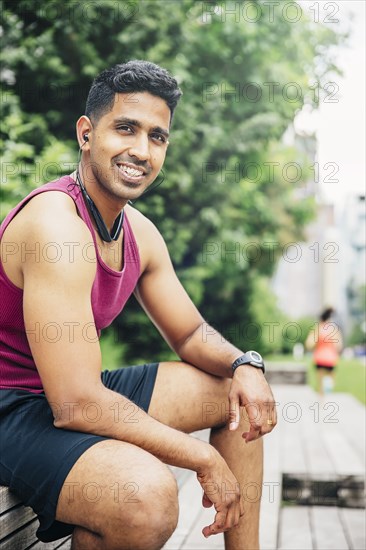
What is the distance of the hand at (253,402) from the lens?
213 centimetres

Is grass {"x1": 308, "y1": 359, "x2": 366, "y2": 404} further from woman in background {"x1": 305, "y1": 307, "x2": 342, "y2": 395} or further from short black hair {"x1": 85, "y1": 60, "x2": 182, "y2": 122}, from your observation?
short black hair {"x1": 85, "y1": 60, "x2": 182, "y2": 122}

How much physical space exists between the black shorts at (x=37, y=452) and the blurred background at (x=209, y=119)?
143 inches

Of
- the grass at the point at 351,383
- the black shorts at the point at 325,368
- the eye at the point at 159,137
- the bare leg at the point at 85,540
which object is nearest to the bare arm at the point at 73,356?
the bare leg at the point at 85,540

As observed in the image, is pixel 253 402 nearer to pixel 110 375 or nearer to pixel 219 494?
pixel 219 494

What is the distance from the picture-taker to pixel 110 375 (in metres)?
2.39

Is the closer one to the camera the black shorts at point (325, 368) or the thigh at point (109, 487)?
the thigh at point (109, 487)

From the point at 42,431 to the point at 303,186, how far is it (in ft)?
51.5

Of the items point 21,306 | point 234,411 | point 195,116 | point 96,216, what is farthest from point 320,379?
point 21,306

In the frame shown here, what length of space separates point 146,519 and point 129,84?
1.18 metres

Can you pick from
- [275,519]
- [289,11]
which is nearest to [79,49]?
[289,11]

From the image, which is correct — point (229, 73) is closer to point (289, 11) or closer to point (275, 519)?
point (289, 11)

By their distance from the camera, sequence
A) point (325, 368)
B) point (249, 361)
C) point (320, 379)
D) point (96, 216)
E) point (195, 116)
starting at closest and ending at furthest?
point (96, 216)
point (249, 361)
point (325, 368)
point (320, 379)
point (195, 116)

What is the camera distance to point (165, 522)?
5.61 feet

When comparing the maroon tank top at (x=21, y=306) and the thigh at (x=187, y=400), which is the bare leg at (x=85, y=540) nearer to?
the maroon tank top at (x=21, y=306)
